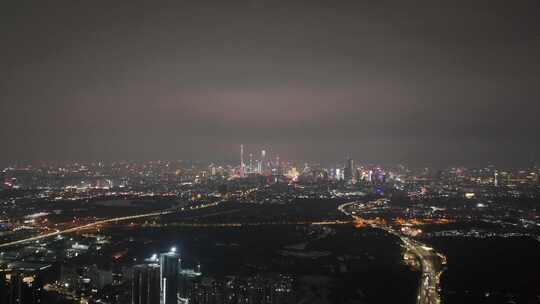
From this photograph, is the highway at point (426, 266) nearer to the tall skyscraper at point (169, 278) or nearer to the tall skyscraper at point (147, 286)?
the tall skyscraper at point (169, 278)

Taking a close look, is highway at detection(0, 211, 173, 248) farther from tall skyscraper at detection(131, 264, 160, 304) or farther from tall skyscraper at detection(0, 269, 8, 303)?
tall skyscraper at detection(131, 264, 160, 304)

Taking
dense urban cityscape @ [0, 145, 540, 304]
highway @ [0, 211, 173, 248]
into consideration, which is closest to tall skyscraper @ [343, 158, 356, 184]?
dense urban cityscape @ [0, 145, 540, 304]

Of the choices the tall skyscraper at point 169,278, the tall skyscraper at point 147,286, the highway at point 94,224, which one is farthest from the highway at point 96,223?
the tall skyscraper at point 169,278

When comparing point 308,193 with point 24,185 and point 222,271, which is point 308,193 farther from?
point 222,271

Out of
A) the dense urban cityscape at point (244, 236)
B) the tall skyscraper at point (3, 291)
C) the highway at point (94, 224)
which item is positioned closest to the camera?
the tall skyscraper at point (3, 291)

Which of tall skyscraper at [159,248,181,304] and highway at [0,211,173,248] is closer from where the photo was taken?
tall skyscraper at [159,248,181,304]

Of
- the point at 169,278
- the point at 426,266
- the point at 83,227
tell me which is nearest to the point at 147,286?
the point at 169,278
